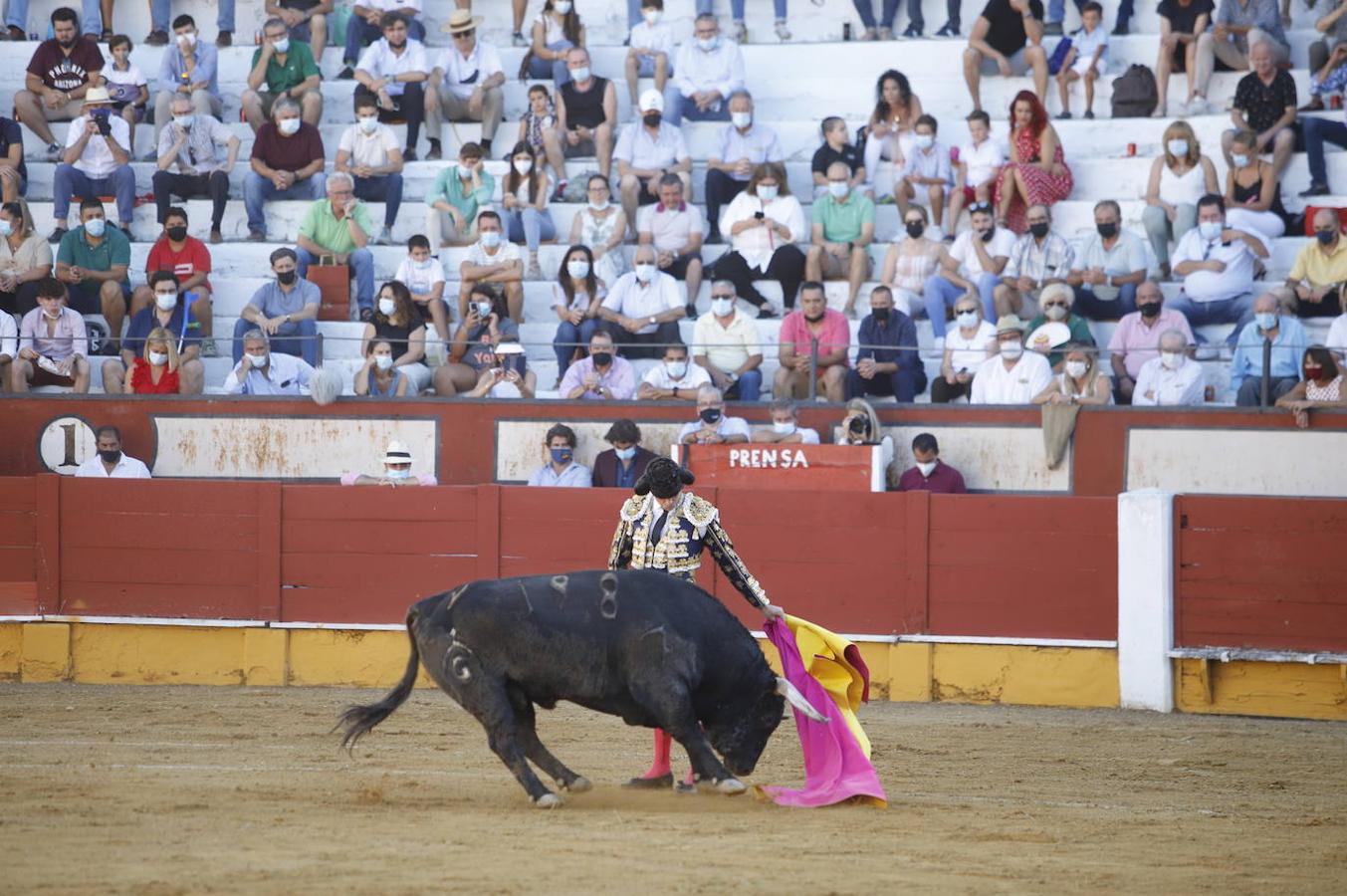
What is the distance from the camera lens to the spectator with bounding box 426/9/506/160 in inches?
548

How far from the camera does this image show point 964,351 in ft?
38.4

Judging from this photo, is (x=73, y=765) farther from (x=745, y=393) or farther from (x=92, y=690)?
(x=745, y=393)

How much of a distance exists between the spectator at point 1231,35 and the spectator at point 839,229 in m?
2.45

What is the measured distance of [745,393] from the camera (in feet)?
38.4

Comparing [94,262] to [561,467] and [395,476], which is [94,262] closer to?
[395,476]

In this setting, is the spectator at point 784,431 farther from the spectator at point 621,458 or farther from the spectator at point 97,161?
the spectator at point 97,161

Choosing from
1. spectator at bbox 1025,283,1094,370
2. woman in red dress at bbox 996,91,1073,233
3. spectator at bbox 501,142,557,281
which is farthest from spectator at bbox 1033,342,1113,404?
spectator at bbox 501,142,557,281

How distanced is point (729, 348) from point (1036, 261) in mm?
2035

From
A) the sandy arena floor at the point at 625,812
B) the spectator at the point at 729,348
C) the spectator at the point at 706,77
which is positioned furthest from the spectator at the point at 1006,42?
the sandy arena floor at the point at 625,812

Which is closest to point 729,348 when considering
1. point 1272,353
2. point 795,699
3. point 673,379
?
point 673,379

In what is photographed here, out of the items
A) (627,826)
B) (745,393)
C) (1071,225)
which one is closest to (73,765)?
(627,826)

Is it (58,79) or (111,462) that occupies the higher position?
(58,79)

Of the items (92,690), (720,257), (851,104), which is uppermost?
(851,104)

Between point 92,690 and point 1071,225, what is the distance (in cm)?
688
